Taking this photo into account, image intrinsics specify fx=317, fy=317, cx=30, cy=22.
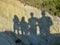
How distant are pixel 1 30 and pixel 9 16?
209 centimetres

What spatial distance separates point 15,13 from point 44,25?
2157mm

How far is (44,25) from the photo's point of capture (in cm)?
2091

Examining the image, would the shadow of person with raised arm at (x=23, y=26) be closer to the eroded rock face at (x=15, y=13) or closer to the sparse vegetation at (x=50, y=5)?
the eroded rock face at (x=15, y=13)

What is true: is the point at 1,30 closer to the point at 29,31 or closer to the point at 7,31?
the point at 7,31

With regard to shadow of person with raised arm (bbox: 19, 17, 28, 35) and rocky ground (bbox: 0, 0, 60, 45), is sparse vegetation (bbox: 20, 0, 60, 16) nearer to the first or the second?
rocky ground (bbox: 0, 0, 60, 45)

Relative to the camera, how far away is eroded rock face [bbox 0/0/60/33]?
19161 millimetres

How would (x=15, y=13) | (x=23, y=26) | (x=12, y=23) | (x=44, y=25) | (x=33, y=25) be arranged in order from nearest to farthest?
(x=12, y=23) < (x=23, y=26) < (x=15, y=13) < (x=33, y=25) < (x=44, y=25)

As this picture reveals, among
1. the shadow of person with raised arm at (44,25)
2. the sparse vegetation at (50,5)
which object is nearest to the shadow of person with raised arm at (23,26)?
the shadow of person with raised arm at (44,25)

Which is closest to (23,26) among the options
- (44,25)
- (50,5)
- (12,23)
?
(12,23)

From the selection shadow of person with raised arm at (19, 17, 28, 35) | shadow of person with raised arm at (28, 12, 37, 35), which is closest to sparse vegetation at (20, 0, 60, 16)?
shadow of person with raised arm at (28, 12, 37, 35)

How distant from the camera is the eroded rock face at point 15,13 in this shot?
19.2 meters

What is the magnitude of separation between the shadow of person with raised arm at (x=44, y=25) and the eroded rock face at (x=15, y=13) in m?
0.23

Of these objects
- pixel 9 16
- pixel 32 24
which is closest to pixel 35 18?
pixel 32 24

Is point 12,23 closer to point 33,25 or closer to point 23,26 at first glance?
point 23,26
